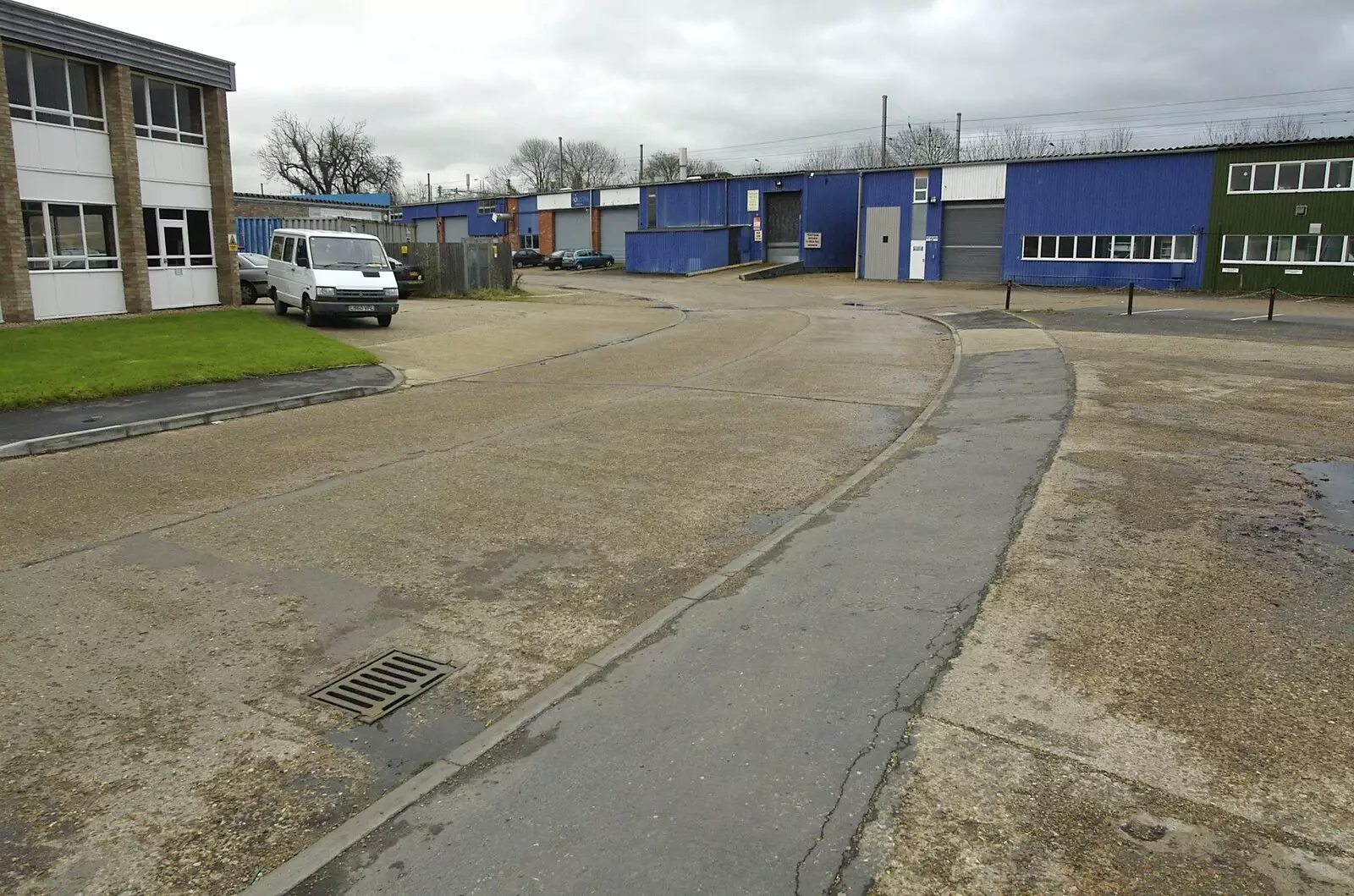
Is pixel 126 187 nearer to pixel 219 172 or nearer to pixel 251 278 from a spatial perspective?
pixel 219 172

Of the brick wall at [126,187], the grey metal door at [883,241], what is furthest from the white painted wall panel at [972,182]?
the brick wall at [126,187]

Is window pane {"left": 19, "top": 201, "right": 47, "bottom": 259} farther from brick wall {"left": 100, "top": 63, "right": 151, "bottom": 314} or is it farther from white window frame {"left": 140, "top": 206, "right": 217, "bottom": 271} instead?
white window frame {"left": 140, "top": 206, "right": 217, "bottom": 271}

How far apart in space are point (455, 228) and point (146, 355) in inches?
2532

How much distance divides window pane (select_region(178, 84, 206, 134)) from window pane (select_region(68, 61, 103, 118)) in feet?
7.29

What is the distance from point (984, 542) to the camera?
22.8 ft

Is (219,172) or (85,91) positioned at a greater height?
(85,91)

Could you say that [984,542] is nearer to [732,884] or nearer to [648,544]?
[648,544]

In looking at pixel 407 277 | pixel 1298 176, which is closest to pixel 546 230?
pixel 407 277

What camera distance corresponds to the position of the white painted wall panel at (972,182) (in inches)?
1720

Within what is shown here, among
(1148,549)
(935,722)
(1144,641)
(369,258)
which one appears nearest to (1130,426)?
(1148,549)

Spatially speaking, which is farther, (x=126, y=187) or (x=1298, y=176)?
(x=1298, y=176)

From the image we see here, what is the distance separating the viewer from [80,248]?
22.2 meters

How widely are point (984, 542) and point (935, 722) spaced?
291cm

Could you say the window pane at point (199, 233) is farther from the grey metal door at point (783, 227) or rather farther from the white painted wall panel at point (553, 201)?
the white painted wall panel at point (553, 201)
